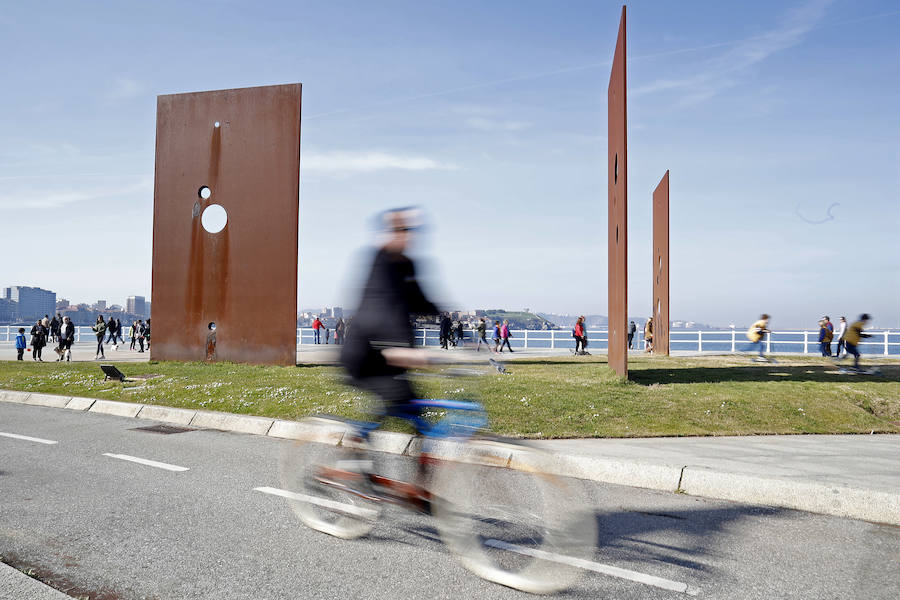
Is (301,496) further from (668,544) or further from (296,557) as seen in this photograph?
(668,544)

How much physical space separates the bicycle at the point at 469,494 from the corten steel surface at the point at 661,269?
69.3 ft

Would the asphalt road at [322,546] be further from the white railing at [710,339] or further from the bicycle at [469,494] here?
the white railing at [710,339]

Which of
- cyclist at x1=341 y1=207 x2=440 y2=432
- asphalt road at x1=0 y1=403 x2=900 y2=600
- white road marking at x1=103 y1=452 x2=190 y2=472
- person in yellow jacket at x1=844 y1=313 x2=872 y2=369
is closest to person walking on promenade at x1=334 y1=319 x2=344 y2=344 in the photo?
cyclist at x1=341 y1=207 x2=440 y2=432

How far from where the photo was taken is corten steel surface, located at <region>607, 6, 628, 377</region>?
12578mm

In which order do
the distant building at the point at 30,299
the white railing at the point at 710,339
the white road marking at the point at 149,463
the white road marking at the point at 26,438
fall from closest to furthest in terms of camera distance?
1. the white railing at the point at 710,339
2. the white road marking at the point at 149,463
3. the white road marking at the point at 26,438
4. the distant building at the point at 30,299

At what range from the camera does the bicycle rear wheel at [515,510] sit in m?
3.45

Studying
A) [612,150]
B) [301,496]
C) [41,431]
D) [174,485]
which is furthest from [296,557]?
[612,150]

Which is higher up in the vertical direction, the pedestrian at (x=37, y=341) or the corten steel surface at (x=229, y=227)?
the corten steel surface at (x=229, y=227)

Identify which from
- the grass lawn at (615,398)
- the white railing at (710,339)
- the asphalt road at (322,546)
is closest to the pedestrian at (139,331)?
the white railing at (710,339)

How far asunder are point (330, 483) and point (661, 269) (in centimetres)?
2323

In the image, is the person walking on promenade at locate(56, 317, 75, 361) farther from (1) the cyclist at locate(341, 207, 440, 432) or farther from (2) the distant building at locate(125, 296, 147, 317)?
(2) the distant building at locate(125, 296, 147, 317)

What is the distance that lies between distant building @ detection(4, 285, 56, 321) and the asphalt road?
6806 inches

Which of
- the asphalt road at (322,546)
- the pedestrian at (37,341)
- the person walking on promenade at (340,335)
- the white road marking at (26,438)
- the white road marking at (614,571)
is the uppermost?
the person walking on promenade at (340,335)

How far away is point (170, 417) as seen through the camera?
32.0 feet
